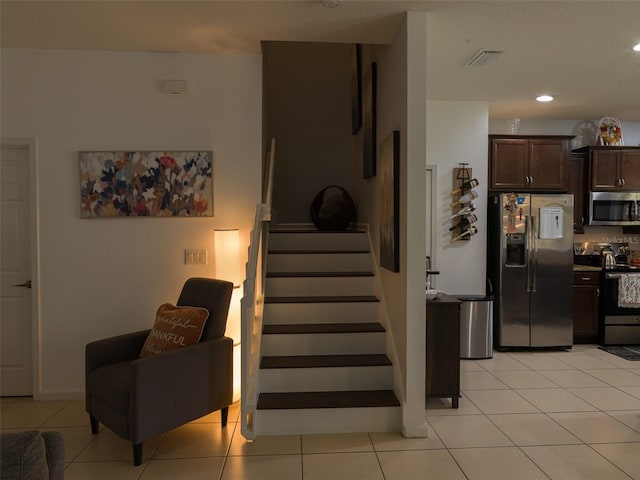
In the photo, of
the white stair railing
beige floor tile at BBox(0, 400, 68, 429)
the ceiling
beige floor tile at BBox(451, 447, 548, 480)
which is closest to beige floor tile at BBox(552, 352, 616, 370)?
beige floor tile at BBox(451, 447, 548, 480)

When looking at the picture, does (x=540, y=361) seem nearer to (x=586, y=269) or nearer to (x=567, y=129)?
(x=586, y=269)

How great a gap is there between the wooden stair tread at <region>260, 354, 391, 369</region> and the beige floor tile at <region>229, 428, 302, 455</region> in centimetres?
49

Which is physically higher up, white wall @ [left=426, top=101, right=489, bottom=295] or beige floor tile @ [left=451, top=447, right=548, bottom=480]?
white wall @ [left=426, top=101, right=489, bottom=295]

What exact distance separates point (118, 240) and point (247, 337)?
163 cm

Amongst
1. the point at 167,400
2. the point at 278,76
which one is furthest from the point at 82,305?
the point at 278,76

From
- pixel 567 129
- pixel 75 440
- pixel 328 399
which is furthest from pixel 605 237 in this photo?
pixel 75 440

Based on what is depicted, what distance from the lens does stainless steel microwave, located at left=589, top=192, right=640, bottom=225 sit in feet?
Result: 18.9

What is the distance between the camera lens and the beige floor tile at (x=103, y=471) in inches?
105

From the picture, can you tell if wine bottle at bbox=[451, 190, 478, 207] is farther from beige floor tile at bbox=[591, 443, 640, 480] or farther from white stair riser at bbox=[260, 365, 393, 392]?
beige floor tile at bbox=[591, 443, 640, 480]

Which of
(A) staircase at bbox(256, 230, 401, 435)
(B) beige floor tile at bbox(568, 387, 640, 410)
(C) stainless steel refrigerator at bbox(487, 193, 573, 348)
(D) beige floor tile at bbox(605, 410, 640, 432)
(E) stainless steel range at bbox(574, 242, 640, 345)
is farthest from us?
(E) stainless steel range at bbox(574, 242, 640, 345)

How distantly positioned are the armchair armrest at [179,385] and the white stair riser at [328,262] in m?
1.33

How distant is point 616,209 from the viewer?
5.79m

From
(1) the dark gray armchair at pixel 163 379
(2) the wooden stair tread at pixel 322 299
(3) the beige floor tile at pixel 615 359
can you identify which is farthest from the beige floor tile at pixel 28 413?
(3) the beige floor tile at pixel 615 359

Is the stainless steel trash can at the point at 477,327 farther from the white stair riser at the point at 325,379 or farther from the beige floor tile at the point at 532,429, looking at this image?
the white stair riser at the point at 325,379
